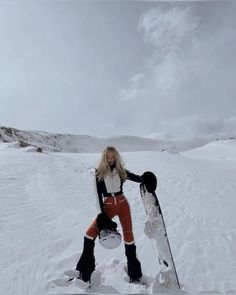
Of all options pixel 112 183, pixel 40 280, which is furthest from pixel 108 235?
pixel 40 280

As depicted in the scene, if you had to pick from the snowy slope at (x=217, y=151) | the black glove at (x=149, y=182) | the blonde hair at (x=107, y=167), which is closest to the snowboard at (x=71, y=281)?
the blonde hair at (x=107, y=167)

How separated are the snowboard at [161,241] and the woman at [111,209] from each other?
291 mm

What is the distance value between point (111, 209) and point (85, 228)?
9.27 ft

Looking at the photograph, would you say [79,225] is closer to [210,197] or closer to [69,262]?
[69,262]

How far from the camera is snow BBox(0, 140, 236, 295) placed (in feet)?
16.3

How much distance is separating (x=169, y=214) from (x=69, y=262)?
175 inches

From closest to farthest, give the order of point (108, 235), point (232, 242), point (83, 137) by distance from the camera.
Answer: point (108, 235)
point (232, 242)
point (83, 137)

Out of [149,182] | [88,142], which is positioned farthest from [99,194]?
[88,142]

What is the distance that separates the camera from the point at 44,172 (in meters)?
13.8

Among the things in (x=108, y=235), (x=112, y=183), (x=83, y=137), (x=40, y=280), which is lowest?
(x=40, y=280)

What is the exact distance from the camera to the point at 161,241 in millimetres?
4773

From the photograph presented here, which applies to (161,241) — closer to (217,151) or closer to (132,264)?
(132,264)

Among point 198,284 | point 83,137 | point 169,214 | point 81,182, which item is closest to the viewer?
point 198,284

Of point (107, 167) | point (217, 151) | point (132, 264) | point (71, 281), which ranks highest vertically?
point (217, 151)
